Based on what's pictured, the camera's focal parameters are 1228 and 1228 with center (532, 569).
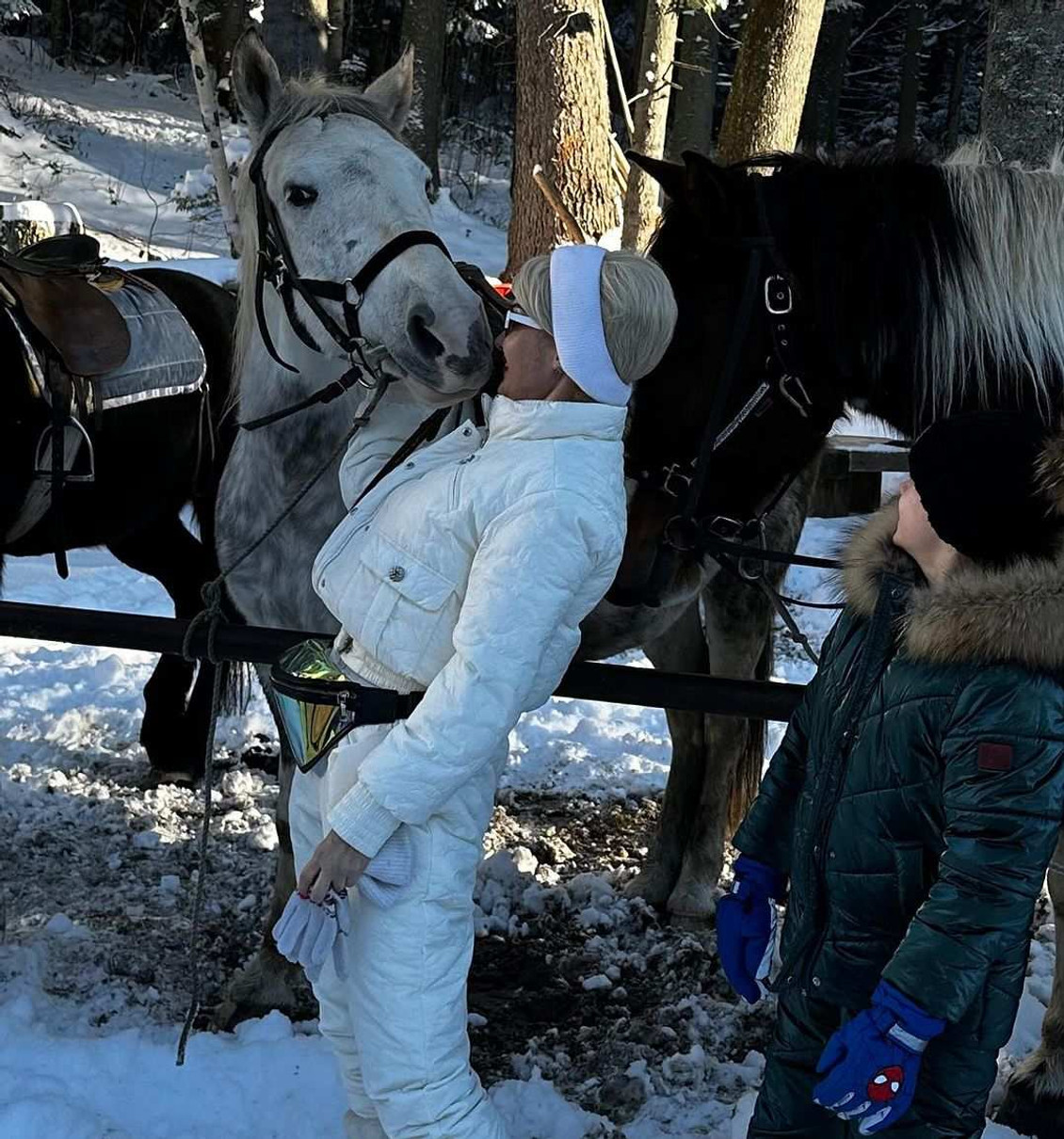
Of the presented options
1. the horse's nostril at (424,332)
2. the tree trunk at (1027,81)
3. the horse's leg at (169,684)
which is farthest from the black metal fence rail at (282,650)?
the tree trunk at (1027,81)

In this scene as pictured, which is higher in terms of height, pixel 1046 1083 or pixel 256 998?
pixel 1046 1083

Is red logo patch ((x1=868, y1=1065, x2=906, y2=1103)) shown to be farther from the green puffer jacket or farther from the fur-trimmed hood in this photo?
the fur-trimmed hood

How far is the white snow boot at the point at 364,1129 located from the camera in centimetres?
223

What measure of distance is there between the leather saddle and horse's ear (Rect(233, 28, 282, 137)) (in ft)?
3.70

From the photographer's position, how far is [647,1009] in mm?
3566

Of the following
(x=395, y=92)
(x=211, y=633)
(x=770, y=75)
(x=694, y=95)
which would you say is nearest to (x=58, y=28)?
(x=694, y=95)

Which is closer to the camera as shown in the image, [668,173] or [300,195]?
[668,173]

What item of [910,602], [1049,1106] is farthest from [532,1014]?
[910,602]

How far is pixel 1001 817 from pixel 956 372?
3.79 ft

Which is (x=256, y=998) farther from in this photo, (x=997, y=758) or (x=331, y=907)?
(x=997, y=758)

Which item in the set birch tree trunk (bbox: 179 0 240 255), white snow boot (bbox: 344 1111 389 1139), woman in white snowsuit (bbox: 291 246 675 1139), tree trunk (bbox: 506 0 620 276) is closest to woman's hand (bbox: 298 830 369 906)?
woman in white snowsuit (bbox: 291 246 675 1139)

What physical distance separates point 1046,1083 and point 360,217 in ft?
8.50

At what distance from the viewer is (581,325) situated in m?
1.91

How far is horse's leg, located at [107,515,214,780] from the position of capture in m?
5.03
